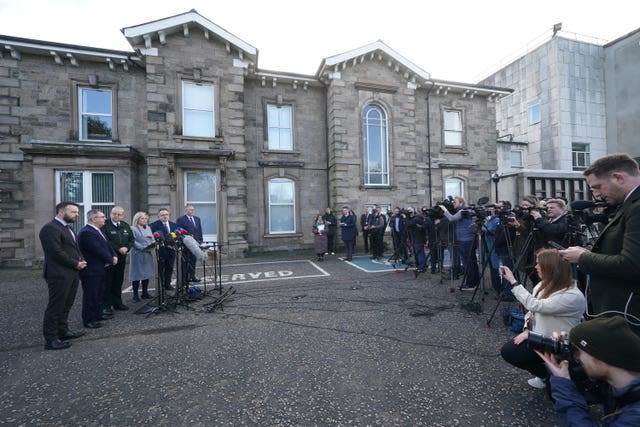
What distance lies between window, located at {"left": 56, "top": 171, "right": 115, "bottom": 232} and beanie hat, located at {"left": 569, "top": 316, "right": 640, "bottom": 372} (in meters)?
13.4

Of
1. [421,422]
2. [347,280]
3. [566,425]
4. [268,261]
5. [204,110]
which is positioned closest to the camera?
[566,425]

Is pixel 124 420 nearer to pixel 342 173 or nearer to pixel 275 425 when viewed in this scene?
pixel 275 425

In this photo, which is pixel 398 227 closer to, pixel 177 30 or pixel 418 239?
pixel 418 239

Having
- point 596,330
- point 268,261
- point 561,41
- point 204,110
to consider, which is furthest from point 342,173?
point 561,41

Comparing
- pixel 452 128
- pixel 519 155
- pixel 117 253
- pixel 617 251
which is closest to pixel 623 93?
pixel 519 155

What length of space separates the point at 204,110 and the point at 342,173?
6560 millimetres

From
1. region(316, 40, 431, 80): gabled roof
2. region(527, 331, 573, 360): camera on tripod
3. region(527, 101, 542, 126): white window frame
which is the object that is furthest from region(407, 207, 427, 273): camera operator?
region(527, 101, 542, 126): white window frame

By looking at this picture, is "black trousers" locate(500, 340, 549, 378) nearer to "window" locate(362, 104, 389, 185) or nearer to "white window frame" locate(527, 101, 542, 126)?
"window" locate(362, 104, 389, 185)

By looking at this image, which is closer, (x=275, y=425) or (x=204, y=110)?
(x=275, y=425)

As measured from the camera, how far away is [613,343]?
143 centimetres

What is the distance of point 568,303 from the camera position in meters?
2.41

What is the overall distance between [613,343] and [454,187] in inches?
607

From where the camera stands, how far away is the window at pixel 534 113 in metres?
22.3

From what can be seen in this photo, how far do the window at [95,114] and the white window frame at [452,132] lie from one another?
1586 cm
